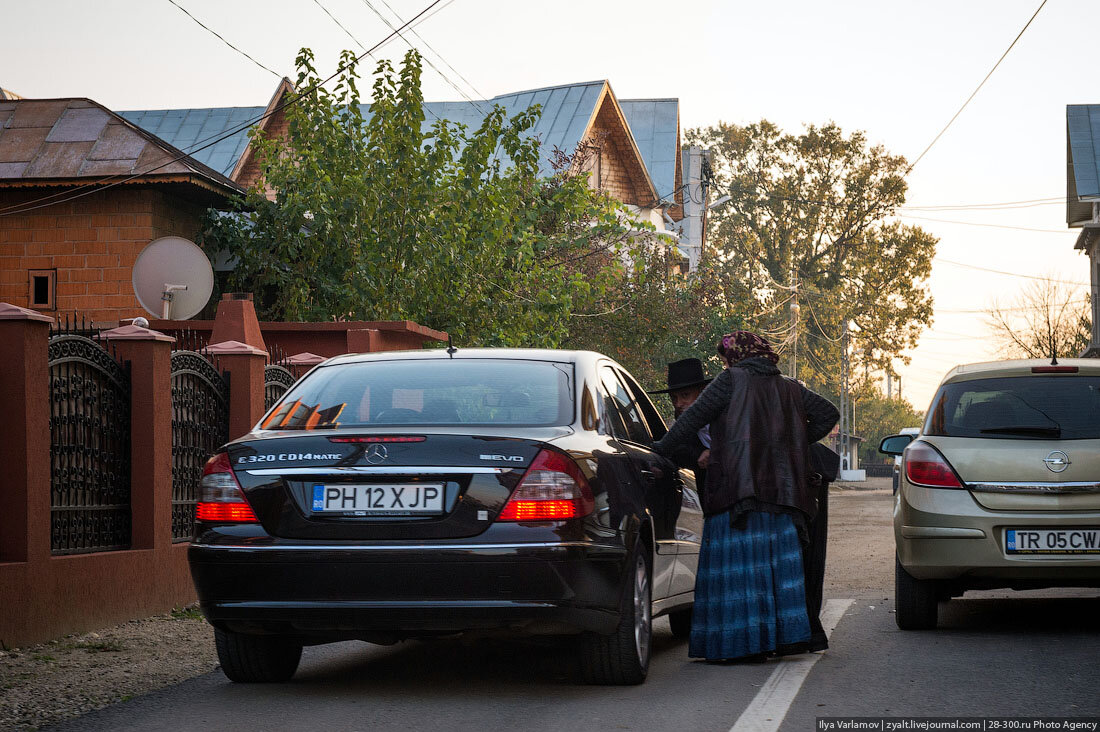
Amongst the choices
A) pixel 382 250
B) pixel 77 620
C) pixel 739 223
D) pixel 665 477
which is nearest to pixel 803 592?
pixel 665 477

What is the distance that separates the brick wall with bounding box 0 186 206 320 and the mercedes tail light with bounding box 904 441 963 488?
1440cm

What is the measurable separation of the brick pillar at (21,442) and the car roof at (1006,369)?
17.0 ft

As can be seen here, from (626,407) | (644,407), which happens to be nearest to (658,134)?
(644,407)

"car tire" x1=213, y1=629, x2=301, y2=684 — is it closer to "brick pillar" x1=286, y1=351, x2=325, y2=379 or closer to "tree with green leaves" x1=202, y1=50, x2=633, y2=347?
"brick pillar" x1=286, y1=351, x2=325, y2=379

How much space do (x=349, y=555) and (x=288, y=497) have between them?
1.19ft

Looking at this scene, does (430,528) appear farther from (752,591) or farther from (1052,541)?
(1052,541)

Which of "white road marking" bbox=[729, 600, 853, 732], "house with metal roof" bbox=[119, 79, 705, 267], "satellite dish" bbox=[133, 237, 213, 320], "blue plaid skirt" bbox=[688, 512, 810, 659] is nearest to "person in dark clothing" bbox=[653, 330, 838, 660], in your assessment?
"blue plaid skirt" bbox=[688, 512, 810, 659]

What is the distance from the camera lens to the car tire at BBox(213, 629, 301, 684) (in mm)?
6555

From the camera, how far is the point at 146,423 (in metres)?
9.57

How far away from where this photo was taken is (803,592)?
715cm

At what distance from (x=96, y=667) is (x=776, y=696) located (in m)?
3.43

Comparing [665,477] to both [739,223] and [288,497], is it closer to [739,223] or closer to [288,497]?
[288,497]

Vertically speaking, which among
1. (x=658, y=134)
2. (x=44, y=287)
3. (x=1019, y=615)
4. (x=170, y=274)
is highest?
(x=658, y=134)

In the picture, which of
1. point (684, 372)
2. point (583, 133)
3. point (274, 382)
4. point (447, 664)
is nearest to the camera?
point (447, 664)
